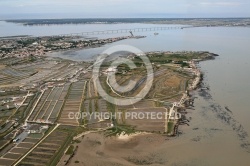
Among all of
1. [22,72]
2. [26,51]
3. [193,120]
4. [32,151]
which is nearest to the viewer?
[32,151]

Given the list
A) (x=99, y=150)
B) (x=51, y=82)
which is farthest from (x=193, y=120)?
(x=51, y=82)

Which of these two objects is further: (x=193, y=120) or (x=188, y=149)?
(x=193, y=120)

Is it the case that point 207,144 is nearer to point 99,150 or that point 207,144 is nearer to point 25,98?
point 99,150

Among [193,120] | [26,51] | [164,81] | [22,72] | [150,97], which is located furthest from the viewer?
[26,51]

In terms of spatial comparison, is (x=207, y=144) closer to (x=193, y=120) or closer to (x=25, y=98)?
(x=193, y=120)

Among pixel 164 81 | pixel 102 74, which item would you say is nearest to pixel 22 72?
pixel 102 74

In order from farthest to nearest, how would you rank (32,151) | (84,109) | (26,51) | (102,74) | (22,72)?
(26,51) → (22,72) → (102,74) → (84,109) → (32,151)

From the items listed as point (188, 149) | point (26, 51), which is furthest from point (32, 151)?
point (26, 51)

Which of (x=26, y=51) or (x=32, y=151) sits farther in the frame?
(x=26, y=51)

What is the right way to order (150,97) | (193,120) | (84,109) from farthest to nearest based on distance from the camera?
(150,97) < (84,109) < (193,120)
